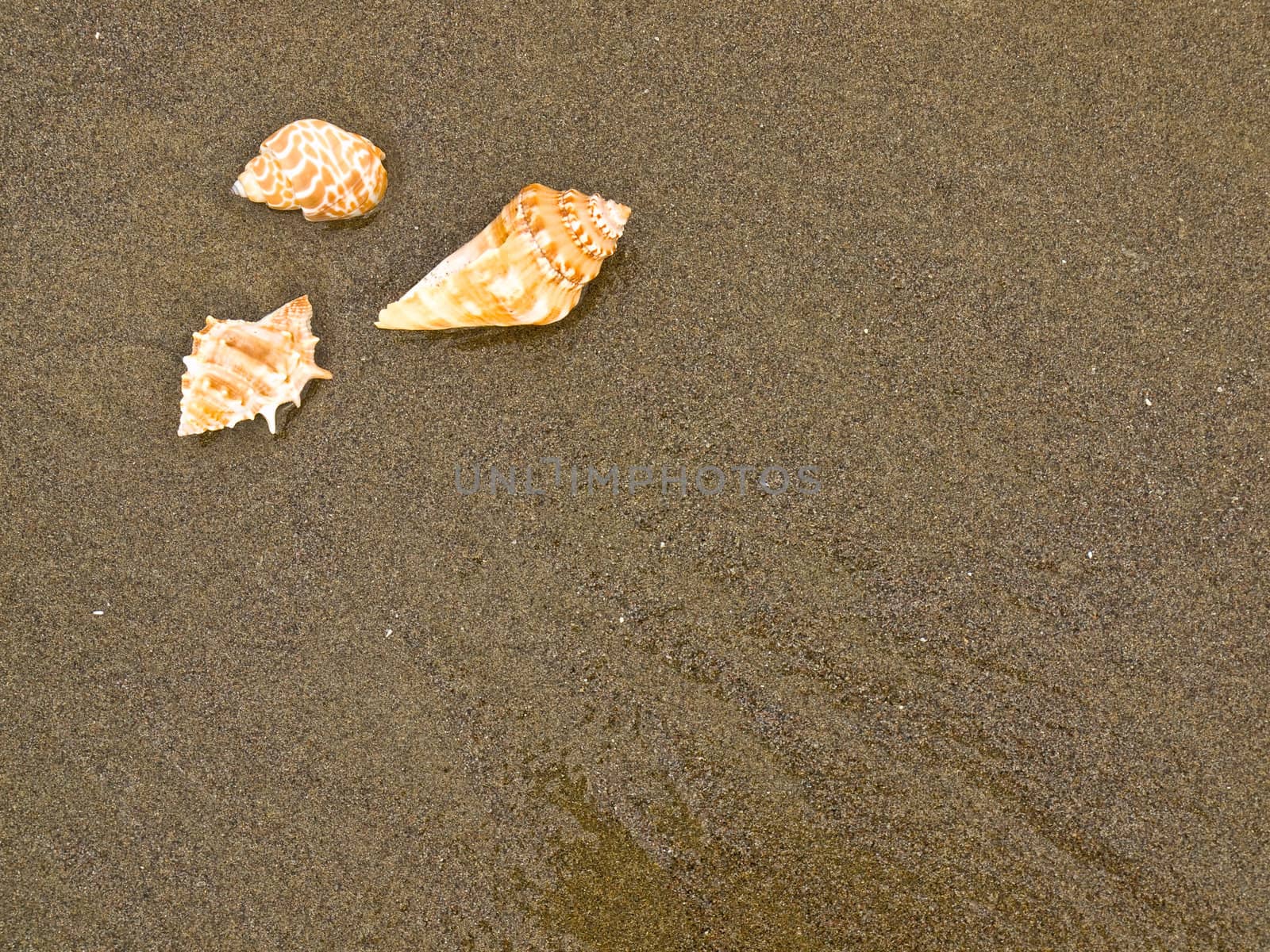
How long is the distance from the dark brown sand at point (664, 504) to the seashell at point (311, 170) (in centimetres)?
12

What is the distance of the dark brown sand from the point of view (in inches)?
86.7

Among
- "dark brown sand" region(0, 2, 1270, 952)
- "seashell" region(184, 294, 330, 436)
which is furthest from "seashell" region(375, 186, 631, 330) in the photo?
"seashell" region(184, 294, 330, 436)

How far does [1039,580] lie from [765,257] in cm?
133

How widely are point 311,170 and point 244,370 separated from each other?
2.10 ft

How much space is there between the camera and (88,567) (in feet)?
7.42

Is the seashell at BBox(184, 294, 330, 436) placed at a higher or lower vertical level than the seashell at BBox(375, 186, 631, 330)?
lower

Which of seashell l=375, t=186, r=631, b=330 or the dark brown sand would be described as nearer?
seashell l=375, t=186, r=631, b=330

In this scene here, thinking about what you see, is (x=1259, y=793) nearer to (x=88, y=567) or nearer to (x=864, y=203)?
(x=864, y=203)

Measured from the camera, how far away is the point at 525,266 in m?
2.10

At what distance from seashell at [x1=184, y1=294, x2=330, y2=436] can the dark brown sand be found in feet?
0.32

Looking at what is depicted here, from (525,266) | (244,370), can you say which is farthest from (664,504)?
(244,370)

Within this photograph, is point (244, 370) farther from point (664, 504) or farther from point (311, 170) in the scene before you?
point (664, 504)

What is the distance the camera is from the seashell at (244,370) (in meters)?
2.15

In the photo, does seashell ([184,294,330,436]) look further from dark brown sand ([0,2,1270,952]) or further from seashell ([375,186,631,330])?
seashell ([375,186,631,330])
